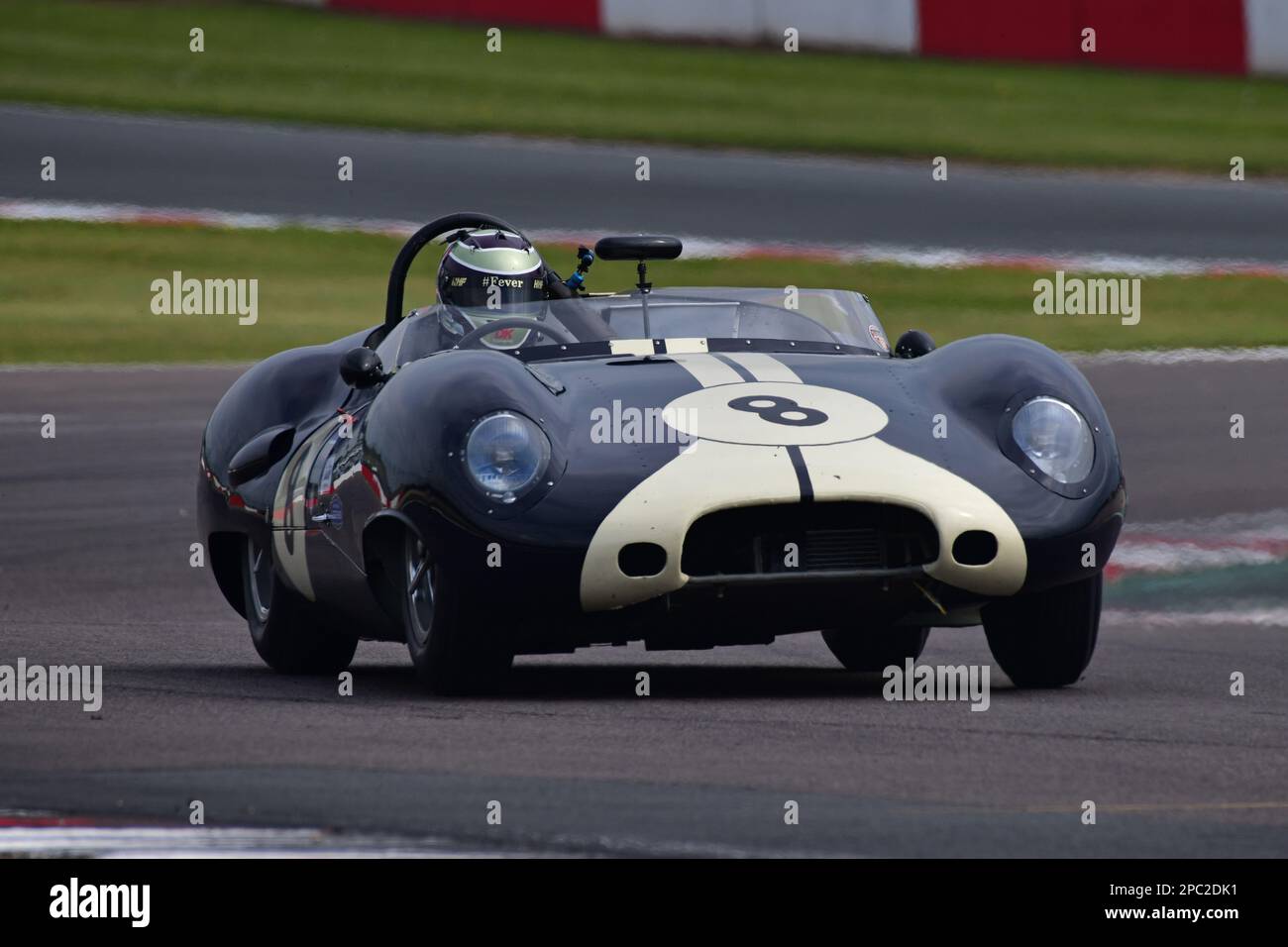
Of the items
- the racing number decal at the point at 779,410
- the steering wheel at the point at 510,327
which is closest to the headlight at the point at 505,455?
the racing number decal at the point at 779,410

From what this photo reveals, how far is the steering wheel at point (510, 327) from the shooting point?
7.93m

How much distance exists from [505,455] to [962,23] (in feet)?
55.9

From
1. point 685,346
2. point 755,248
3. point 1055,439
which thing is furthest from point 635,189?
point 1055,439

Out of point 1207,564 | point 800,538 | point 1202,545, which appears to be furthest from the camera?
point 1202,545

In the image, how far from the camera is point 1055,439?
7.06 m

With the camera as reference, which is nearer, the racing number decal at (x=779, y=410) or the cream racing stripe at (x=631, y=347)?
the racing number decal at (x=779, y=410)

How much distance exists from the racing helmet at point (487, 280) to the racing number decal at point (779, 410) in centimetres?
129

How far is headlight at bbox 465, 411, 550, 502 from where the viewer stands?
22.1 ft

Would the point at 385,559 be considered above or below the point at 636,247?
below

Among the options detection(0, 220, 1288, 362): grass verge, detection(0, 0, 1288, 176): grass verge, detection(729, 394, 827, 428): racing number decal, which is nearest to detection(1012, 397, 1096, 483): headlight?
detection(729, 394, 827, 428): racing number decal

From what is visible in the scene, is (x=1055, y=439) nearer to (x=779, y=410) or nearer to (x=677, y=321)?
(x=779, y=410)

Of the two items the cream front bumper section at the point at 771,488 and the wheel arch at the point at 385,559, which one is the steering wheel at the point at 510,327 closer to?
the wheel arch at the point at 385,559
